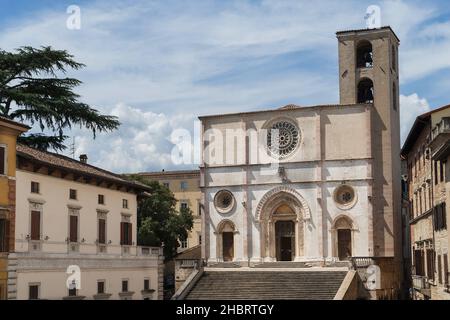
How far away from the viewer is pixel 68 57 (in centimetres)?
4212

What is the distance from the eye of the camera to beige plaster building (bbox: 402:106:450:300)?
32.2 meters

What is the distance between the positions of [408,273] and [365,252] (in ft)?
17.8

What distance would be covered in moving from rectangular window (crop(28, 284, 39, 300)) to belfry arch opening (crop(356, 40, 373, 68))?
98.6 feet

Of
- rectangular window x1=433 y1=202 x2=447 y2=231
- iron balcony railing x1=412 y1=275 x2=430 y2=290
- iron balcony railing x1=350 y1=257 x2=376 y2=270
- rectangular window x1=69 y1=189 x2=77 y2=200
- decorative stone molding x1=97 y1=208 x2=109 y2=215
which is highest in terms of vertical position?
rectangular window x1=69 y1=189 x2=77 y2=200

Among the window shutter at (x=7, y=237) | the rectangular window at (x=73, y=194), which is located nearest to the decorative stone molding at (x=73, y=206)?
the rectangular window at (x=73, y=194)

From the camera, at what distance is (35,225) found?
105ft

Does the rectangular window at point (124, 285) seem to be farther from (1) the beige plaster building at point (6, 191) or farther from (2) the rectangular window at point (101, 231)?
(1) the beige plaster building at point (6, 191)

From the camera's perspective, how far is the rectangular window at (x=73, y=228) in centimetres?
3491

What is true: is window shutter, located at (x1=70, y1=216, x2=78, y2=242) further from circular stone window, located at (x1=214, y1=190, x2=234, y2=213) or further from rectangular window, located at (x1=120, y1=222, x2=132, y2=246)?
circular stone window, located at (x1=214, y1=190, x2=234, y2=213)

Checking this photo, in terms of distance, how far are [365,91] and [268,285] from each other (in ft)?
52.9

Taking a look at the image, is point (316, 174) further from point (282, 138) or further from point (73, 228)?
point (73, 228)

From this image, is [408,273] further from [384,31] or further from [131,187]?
[131,187]

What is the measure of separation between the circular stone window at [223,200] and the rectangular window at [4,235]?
2534cm

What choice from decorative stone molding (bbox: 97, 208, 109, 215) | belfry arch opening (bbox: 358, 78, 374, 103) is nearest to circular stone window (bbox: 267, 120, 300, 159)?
belfry arch opening (bbox: 358, 78, 374, 103)
